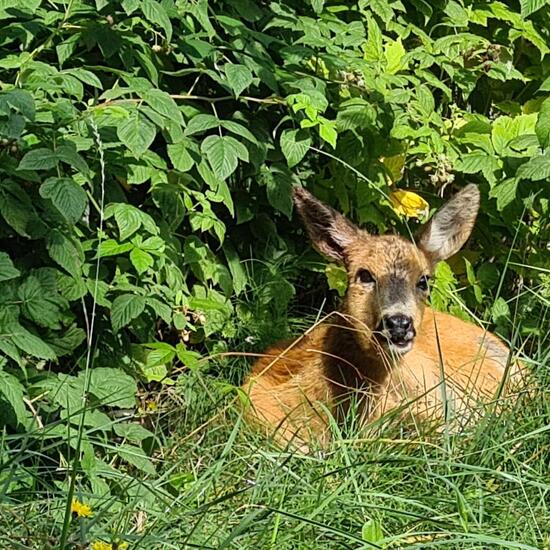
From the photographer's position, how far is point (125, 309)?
500cm

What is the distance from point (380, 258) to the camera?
19.7 feet

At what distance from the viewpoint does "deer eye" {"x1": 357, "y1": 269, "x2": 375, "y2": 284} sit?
6016mm

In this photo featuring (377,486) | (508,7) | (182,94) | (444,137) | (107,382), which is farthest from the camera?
(508,7)

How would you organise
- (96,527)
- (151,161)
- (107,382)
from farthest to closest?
(151,161), (107,382), (96,527)

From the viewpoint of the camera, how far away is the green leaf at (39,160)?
4.35 metres

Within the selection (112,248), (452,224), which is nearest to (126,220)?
(112,248)

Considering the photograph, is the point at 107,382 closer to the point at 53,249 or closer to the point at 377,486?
the point at 53,249

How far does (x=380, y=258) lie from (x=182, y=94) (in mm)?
1229

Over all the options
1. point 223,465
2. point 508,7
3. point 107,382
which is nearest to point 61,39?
point 107,382

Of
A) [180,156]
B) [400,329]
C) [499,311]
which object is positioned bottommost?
[499,311]

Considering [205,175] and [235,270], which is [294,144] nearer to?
[205,175]

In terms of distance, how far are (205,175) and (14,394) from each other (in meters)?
1.53

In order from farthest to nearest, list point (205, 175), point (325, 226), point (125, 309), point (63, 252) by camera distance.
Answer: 1. point (325, 226)
2. point (205, 175)
3. point (125, 309)
4. point (63, 252)

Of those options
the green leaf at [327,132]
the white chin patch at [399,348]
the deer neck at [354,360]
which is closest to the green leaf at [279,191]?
the green leaf at [327,132]
